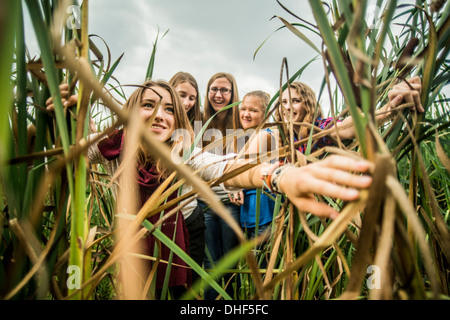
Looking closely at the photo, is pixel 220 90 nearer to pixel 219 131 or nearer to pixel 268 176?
pixel 219 131

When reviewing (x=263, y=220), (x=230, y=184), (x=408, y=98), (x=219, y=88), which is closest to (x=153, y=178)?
(x=230, y=184)

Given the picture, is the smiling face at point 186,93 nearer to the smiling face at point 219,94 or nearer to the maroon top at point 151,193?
the smiling face at point 219,94

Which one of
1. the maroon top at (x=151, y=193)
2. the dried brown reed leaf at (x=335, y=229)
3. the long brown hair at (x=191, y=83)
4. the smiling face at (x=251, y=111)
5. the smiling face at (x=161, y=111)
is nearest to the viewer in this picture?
the dried brown reed leaf at (x=335, y=229)

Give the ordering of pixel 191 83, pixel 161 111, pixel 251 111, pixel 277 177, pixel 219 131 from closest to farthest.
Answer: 1. pixel 277 177
2. pixel 161 111
3. pixel 219 131
4. pixel 191 83
5. pixel 251 111

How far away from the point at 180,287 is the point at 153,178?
1.69 feet

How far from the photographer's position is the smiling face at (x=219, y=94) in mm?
1890

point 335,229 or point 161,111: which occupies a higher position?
point 161,111

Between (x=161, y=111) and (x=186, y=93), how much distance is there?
64cm

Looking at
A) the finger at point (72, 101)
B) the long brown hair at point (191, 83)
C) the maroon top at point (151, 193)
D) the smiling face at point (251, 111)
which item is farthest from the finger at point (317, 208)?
the smiling face at point (251, 111)

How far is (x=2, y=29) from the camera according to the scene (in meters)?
0.12

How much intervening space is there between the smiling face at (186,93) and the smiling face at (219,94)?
18 cm

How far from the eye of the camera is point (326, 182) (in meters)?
0.24

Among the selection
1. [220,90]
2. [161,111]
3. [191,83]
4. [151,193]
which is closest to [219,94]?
[220,90]
